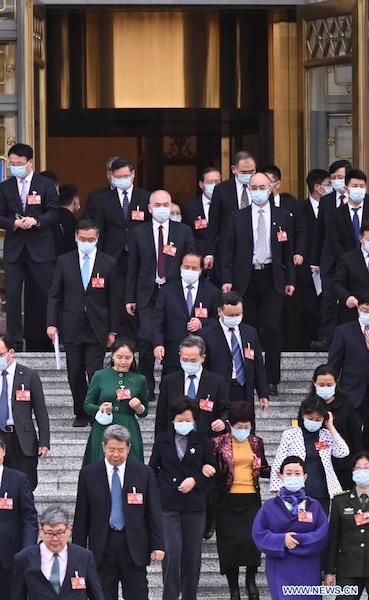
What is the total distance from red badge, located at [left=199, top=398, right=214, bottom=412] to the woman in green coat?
0.41 metres

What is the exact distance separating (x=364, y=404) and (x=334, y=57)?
5311 millimetres

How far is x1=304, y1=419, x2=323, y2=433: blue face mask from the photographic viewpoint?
44.8ft

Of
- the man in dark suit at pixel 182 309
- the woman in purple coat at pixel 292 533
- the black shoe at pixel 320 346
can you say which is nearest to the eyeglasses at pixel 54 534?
the woman in purple coat at pixel 292 533

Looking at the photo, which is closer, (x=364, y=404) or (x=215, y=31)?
(x=364, y=404)

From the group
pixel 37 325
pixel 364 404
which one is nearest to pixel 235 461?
pixel 364 404

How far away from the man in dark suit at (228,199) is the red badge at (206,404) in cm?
286

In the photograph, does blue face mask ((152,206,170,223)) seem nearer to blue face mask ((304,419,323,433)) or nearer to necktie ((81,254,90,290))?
necktie ((81,254,90,290))

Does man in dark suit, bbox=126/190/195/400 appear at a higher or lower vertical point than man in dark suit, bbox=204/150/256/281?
lower

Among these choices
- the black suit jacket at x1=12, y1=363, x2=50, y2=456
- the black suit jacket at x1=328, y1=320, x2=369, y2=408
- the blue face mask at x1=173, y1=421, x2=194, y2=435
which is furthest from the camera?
the black suit jacket at x1=328, y1=320, x2=369, y2=408

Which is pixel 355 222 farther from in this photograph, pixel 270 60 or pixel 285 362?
pixel 270 60

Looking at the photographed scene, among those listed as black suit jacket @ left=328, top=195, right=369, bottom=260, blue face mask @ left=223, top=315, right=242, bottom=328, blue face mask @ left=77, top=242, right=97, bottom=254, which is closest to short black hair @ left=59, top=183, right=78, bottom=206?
blue face mask @ left=77, top=242, right=97, bottom=254

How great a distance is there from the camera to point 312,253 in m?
17.1

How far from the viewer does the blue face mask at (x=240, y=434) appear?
1371 centimetres

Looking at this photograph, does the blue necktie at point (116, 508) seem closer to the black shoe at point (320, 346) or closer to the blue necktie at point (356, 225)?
the blue necktie at point (356, 225)
